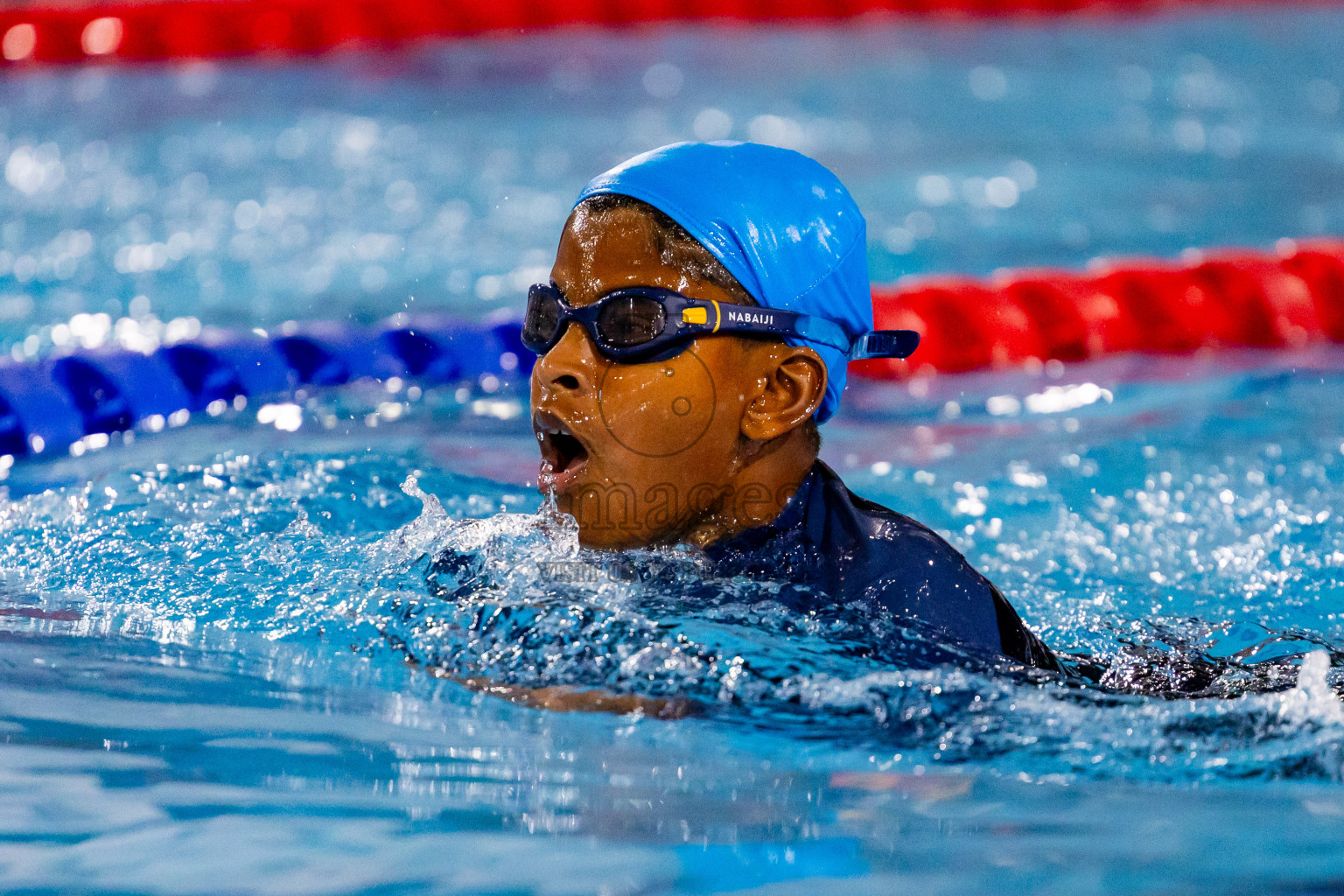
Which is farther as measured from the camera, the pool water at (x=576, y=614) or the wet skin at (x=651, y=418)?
the wet skin at (x=651, y=418)

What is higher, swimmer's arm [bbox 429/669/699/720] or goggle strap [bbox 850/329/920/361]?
goggle strap [bbox 850/329/920/361]

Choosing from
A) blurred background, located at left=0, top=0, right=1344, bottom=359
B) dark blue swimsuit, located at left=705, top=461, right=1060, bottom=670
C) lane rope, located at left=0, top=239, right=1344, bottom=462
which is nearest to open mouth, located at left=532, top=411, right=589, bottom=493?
dark blue swimsuit, located at left=705, top=461, right=1060, bottom=670

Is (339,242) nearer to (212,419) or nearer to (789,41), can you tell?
(212,419)

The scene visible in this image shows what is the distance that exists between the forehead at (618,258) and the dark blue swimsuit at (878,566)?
375 millimetres

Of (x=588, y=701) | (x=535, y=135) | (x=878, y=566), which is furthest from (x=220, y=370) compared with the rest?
(x=535, y=135)

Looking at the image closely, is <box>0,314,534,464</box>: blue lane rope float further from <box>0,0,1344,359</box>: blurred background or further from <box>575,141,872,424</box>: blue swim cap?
<box>575,141,872,424</box>: blue swim cap

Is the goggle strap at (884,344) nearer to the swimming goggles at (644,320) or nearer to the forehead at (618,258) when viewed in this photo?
the swimming goggles at (644,320)

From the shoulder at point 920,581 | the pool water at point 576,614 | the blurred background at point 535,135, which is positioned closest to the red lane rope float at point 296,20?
the blurred background at point 535,135

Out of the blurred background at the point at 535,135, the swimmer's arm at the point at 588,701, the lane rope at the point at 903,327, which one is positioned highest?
the blurred background at the point at 535,135

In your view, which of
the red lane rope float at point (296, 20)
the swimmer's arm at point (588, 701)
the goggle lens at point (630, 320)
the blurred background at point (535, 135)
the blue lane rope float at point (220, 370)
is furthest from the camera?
the red lane rope float at point (296, 20)

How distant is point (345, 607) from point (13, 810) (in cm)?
66

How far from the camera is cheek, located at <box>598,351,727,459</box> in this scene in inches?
81.9

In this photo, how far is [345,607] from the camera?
2264 millimetres

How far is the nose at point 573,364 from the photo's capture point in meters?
2.09
